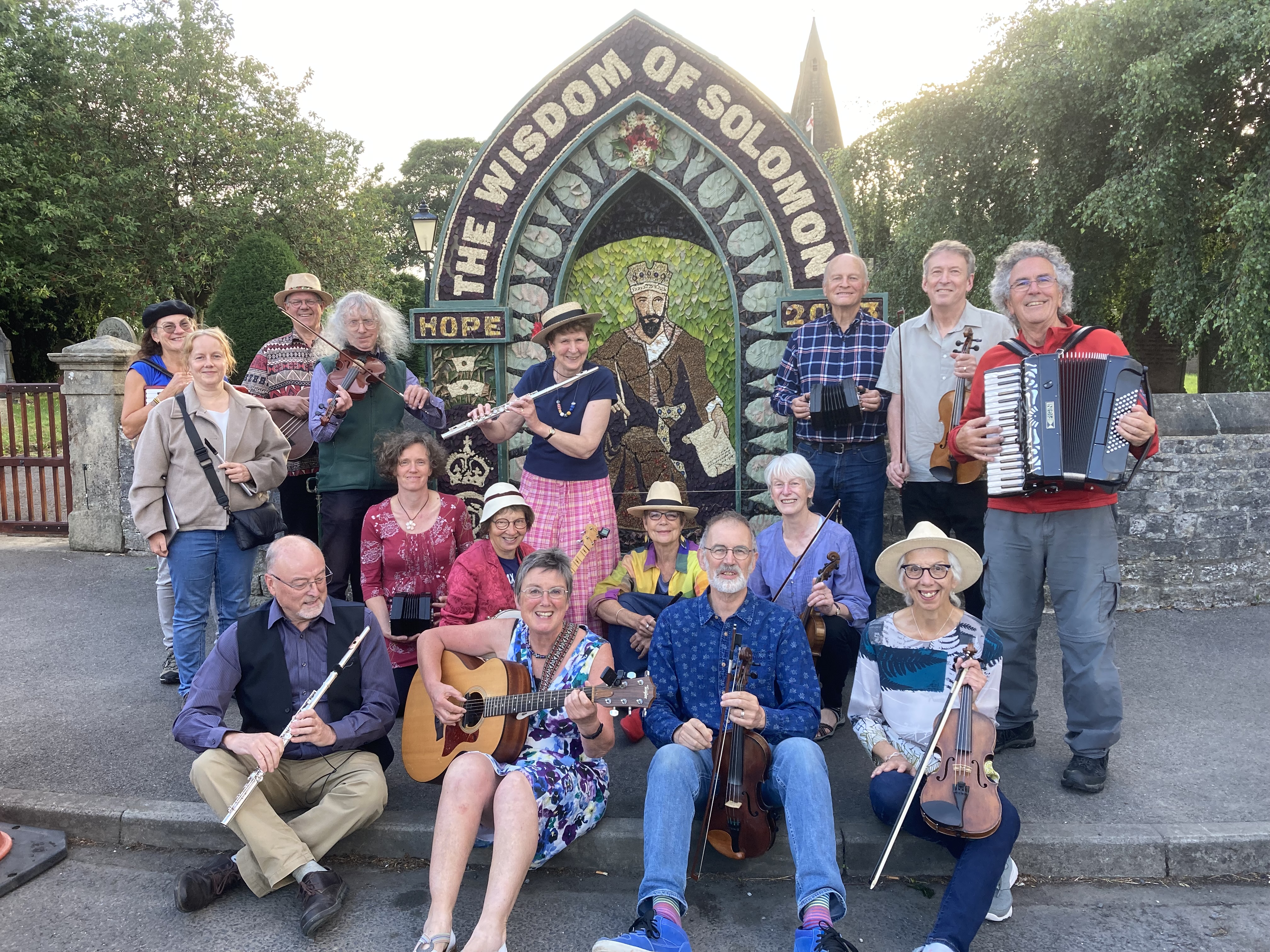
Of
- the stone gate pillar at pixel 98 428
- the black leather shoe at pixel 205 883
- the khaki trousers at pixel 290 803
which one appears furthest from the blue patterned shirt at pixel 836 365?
the stone gate pillar at pixel 98 428

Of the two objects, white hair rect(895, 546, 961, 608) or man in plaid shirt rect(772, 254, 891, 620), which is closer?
white hair rect(895, 546, 961, 608)

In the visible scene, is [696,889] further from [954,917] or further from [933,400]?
[933,400]

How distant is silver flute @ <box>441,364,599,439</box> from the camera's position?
4.61 meters

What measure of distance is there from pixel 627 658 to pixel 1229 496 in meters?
4.37

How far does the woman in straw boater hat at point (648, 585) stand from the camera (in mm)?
4125

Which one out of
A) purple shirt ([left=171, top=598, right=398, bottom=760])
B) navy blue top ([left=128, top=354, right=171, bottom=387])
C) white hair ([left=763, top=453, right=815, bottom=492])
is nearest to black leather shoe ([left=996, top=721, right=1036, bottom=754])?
white hair ([left=763, top=453, right=815, bottom=492])

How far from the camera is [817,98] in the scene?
31.4 m

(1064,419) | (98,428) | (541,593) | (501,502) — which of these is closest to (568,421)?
(501,502)

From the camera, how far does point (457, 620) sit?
13.3 feet

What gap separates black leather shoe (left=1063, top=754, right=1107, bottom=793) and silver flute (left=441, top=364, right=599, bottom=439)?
2.83 metres

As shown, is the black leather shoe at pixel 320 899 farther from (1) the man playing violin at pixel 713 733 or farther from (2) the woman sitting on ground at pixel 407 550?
(2) the woman sitting on ground at pixel 407 550

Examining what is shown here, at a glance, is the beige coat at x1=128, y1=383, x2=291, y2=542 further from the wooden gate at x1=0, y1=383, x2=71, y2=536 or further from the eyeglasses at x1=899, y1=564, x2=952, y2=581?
the wooden gate at x1=0, y1=383, x2=71, y2=536

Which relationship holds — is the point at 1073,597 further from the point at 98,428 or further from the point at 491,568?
the point at 98,428

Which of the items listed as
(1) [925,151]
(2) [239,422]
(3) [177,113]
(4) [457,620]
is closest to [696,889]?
(4) [457,620]
